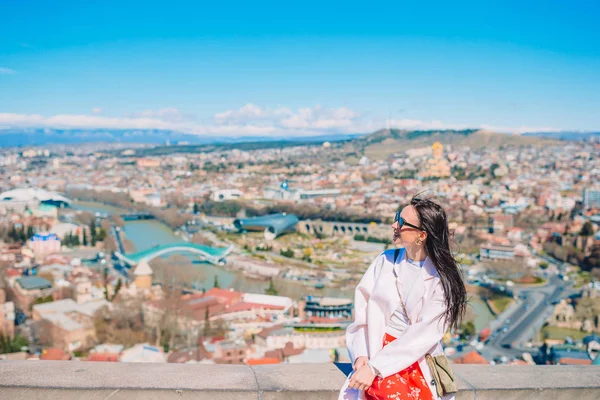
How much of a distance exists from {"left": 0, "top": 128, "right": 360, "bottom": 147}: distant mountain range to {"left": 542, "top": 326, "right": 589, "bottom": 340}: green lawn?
28576mm

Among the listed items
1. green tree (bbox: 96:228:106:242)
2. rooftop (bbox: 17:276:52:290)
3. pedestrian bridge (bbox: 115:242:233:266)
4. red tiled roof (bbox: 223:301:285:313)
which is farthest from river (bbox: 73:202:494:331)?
rooftop (bbox: 17:276:52:290)

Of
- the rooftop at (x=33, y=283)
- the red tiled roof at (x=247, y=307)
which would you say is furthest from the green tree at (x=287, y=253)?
the rooftop at (x=33, y=283)

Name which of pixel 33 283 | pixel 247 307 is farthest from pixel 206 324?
pixel 33 283

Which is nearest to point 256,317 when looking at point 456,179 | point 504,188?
point 504,188

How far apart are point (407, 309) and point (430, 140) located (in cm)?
3441

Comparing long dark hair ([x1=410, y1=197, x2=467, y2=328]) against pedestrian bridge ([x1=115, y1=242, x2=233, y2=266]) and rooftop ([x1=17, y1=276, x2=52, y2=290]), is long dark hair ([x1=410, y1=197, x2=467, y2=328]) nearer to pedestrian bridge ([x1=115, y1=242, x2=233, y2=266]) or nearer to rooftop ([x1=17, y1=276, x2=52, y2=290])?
rooftop ([x1=17, y1=276, x2=52, y2=290])

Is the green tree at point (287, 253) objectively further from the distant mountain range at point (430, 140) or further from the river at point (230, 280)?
the distant mountain range at point (430, 140)

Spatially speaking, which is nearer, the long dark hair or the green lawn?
the long dark hair

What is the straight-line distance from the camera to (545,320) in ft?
27.1

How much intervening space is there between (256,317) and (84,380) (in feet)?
22.0

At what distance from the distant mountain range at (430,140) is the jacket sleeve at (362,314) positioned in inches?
1266

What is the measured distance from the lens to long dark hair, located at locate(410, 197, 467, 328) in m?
0.61

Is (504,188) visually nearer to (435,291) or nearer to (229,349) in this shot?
(229,349)

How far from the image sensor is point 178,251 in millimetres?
13094
